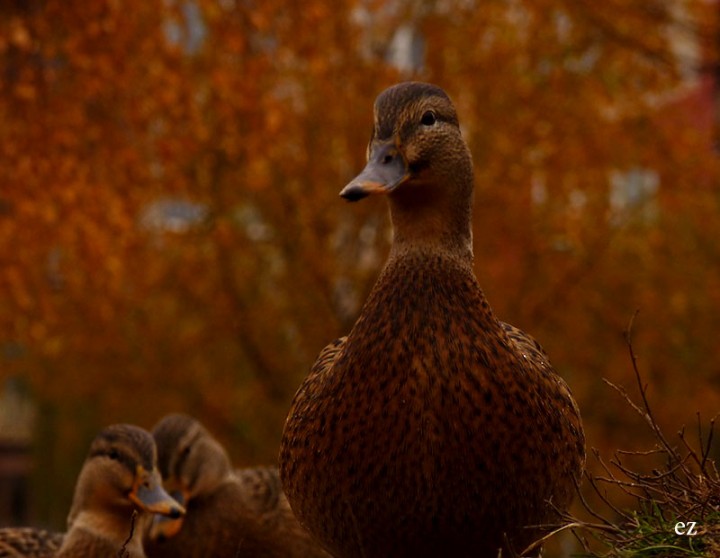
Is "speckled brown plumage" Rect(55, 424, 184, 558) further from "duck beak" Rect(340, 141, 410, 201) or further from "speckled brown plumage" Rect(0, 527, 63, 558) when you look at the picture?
"duck beak" Rect(340, 141, 410, 201)

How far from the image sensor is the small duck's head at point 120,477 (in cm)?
678

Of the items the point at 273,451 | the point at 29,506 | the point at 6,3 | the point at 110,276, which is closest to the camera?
the point at 6,3

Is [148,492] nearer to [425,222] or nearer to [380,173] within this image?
[425,222]

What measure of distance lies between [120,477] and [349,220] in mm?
9168

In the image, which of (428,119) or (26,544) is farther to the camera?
(26,544)

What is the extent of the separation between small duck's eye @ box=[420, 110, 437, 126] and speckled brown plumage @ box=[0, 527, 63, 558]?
3062 mm

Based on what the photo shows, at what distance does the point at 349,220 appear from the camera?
15828 millimetres

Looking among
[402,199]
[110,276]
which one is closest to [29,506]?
[110,276]

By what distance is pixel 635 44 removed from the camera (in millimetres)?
15328

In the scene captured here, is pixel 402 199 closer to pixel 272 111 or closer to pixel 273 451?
pixel 272 111

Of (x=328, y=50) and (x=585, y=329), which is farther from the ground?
(x=328, y=50)

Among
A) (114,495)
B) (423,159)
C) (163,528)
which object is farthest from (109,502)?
(423,159)

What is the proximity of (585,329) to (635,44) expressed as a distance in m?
3.40

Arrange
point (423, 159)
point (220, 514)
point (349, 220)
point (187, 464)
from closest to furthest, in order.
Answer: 1. point (423, 159)
2. point (220, 514)
3. point (187, 464)
4. point (349, 220)
